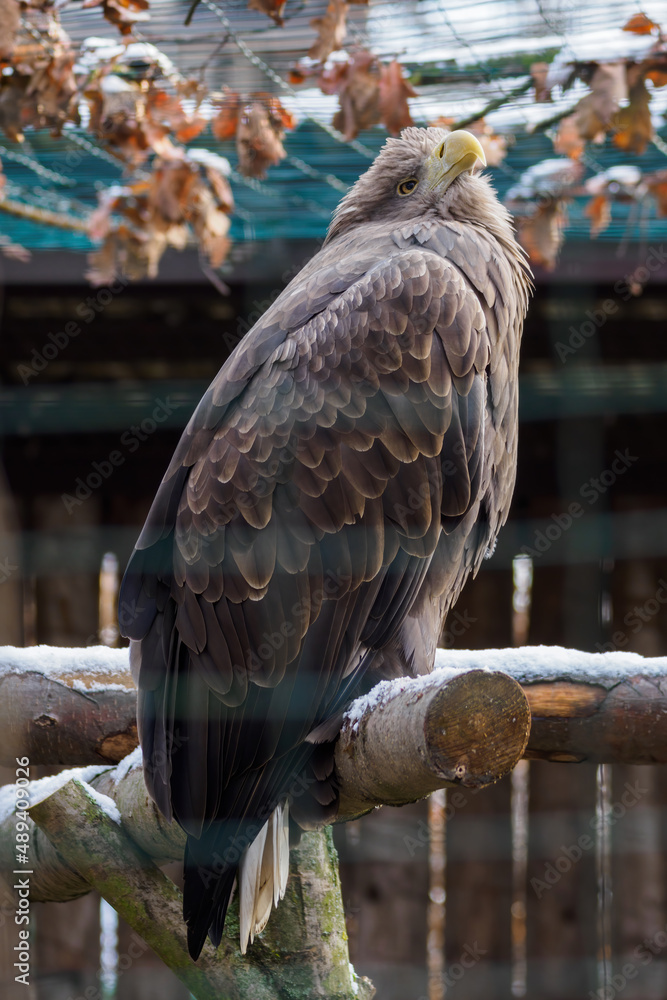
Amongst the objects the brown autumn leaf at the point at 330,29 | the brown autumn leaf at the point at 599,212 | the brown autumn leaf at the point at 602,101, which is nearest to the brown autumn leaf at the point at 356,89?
the brown autumn leaf at the point at 330,29

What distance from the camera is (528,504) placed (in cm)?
367

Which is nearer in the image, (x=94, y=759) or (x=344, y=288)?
(x=344, y=288)

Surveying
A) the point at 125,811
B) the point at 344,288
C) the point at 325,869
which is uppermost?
the point at 344,288

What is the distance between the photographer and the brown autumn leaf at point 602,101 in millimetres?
2387

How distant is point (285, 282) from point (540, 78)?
110 centimetres

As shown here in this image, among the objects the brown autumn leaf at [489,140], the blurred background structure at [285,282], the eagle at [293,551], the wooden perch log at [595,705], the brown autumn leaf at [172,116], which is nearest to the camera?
the eagle at [293,551]

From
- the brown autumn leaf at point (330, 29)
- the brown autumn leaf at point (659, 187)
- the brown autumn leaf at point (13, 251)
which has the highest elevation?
the brown autumn leaf at point (330, 29)

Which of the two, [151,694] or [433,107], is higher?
[433,107]

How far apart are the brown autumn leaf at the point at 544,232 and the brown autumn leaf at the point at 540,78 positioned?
0.37 meters

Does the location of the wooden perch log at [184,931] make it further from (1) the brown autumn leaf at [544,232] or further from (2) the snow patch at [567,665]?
(1) the brown autumn leaf at [544,232]

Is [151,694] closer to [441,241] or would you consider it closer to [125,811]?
[125,811]

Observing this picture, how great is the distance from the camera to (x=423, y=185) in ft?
7.31

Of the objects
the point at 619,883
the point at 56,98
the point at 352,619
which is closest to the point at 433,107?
the point at 56,98

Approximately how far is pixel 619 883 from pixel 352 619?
2.17 metres
